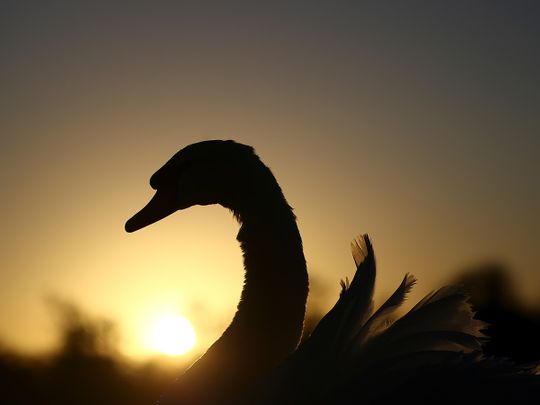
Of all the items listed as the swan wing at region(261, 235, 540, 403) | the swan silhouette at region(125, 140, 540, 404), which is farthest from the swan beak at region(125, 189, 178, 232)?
the swan wing at region(261, 235, 540, 403)

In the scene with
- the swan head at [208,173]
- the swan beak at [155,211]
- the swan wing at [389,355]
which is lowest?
the swan wing at [389,355]

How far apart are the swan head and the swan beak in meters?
0.05

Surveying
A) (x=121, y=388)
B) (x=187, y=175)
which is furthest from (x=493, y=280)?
(x=187, y=175)

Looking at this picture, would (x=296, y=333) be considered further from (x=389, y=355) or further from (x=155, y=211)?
(x=155, y=211)

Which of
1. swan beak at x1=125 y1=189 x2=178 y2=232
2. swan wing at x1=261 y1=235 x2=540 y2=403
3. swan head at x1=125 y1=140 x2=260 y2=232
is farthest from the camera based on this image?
swan beak at x1=125 y1=189 x2=178 y2=232

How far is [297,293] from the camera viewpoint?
263 inches

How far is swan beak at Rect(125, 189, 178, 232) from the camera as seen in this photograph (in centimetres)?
758

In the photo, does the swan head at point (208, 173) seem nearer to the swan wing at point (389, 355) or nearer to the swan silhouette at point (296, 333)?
the swan silhouette at point (296, 333)

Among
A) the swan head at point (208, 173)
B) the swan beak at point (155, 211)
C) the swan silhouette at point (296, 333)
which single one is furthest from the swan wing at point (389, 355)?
the swan beak at point (155, 211)

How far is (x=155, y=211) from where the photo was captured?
25.5 feet

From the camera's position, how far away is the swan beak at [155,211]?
7582 mm

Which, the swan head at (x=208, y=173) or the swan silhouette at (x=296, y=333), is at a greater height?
the swan head at (x=208, y=173)

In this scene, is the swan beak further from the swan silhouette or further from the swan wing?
the swan wing

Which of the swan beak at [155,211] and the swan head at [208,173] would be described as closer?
the swan head at [208,173]
